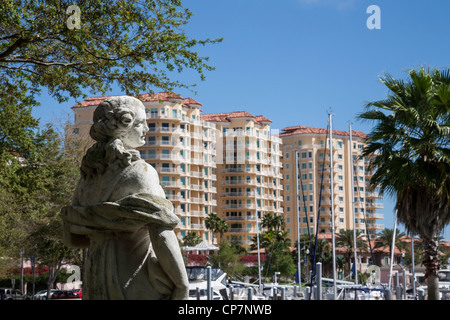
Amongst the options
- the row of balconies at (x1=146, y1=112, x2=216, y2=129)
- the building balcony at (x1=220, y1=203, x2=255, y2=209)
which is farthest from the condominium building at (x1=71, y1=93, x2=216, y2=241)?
the building balcony at (x1=220, y1=203, x2=255, y2=209)

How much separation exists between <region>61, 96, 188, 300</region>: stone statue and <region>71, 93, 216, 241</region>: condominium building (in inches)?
3678

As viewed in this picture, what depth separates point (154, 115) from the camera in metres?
104

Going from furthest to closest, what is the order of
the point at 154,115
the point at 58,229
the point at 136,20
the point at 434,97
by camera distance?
1. the point at 154,115
2. the point at 58,229
3. the point at 434,97
4. the point at 136,20

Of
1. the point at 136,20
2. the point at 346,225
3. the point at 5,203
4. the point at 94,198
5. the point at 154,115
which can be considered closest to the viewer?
the point at 94,198

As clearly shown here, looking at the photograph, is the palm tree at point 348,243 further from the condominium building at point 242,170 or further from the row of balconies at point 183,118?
the row of balconies at point 183,118

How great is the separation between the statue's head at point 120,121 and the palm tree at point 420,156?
15834mm

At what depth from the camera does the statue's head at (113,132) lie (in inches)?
175

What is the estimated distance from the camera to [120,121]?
14.8 ft

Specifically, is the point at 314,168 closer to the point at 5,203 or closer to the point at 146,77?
the point at 5,203

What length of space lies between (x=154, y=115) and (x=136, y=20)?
90198 mm

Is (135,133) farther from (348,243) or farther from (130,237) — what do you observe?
(348,243)

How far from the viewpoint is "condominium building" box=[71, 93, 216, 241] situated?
4087 inches
